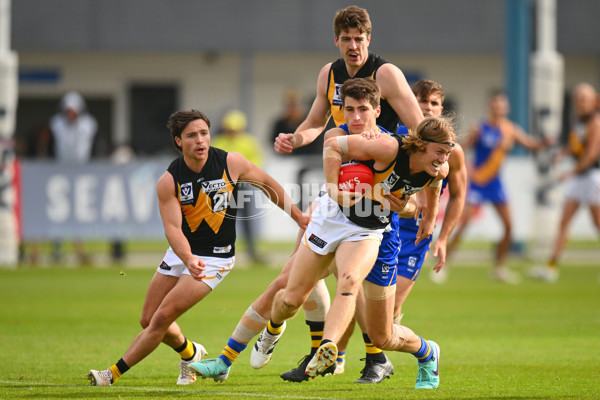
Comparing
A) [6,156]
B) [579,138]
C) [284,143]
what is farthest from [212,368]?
[6,156]

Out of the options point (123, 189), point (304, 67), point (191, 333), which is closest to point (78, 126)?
point (123, 189)

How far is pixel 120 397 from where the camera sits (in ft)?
21.0

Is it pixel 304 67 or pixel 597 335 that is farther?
pixel 304 67

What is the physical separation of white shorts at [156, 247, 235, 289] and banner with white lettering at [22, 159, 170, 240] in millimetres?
9408

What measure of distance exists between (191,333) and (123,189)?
7.46 metres

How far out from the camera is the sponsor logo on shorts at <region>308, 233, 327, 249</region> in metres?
6.54

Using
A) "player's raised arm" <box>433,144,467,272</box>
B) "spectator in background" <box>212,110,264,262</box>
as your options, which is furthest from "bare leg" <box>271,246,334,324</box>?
"spectator in background" <box>212,110,264,262</box>

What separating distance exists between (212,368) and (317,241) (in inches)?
48.3

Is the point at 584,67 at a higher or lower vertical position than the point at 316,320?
higher

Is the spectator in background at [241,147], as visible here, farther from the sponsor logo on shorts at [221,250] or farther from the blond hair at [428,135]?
the blond hair at [428,135]

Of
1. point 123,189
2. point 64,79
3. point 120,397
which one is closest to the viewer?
point 120,397

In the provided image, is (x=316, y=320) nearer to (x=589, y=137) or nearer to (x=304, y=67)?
(x=589, y=137)

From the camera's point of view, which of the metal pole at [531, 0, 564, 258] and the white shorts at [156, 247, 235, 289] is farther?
the metal pole at [531, 0, 564, 258]

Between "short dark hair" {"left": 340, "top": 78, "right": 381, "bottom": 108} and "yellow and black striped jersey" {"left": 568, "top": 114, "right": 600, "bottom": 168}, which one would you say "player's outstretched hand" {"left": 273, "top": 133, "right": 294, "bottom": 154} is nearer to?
"short dark hair" {"left": 340, "top": 78, "right": 381, "bottom": 108}
